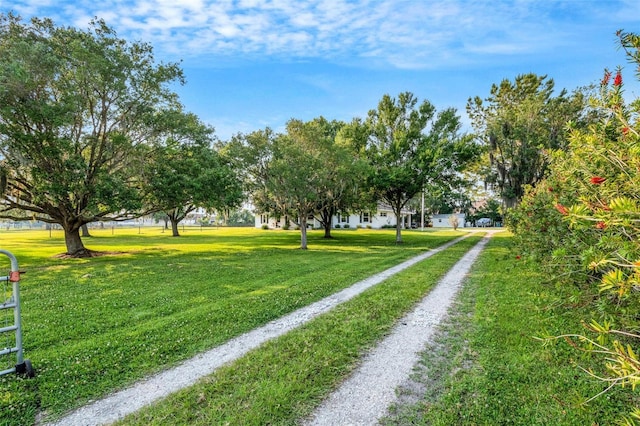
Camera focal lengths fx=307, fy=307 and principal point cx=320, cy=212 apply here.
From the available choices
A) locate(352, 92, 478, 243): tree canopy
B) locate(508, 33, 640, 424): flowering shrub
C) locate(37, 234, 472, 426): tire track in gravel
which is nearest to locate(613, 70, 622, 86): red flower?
locate(508, 33, 640, 424): flowering shrub

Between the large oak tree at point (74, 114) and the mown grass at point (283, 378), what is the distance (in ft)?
37.5

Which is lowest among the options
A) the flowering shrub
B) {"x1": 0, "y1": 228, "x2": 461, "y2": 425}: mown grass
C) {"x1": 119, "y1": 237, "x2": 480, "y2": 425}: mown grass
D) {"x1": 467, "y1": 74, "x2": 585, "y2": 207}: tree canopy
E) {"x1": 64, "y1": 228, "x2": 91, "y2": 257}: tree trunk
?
{"x1": 0, "y1": 228, "x2": 461, "y2": 425}: mown grass

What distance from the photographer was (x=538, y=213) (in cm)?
658

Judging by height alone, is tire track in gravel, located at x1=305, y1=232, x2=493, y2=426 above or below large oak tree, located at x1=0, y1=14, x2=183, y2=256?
below

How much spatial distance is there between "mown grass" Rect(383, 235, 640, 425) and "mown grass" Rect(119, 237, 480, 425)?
0.86 meters

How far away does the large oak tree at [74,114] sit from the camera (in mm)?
10977

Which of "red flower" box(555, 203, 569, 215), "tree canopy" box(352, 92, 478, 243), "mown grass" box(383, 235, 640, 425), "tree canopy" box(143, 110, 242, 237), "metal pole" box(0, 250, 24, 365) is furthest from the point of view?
"tree canopy" box(352, 92, 478, 243)

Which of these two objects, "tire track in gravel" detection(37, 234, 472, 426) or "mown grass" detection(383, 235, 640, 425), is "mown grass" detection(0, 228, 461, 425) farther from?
"mown grass" detection(383, 235, 640, 425)

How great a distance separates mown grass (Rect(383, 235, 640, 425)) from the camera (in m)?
2.81

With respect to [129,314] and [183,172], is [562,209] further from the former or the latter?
[183,172]

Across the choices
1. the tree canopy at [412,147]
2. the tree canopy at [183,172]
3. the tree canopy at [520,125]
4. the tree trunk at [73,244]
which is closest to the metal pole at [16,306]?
the tree canopy at [183,172]

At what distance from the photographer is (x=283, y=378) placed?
137 inches

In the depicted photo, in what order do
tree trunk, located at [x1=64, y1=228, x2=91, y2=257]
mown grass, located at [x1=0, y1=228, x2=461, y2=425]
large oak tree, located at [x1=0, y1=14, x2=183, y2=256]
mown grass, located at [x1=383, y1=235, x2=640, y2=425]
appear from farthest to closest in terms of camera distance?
tree trunk, located at [x1=64, y1=228, x2=91, y2=257]
large oak tree, located at [x1=0, y1=14, x2=183, y2=256]
mown grass, located at [x1=0, y1=228, x2=461, y2=425]
mown grass, located at [x1=383, y1=235, x2=640, y2=425]

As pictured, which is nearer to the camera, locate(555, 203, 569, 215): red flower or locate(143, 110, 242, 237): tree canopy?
locate(555, 203, 569, 215): red flower
